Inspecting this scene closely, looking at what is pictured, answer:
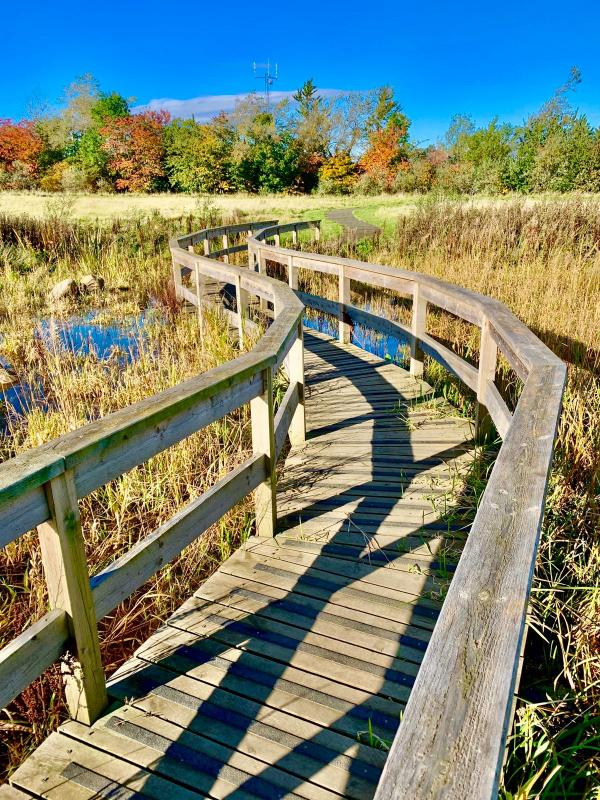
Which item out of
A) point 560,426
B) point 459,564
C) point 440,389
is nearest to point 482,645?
point 459,564

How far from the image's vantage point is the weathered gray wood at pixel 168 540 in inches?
81.4

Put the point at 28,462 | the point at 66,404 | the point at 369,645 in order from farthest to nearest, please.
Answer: the point at 66,404, the point at 369,645, the point at 28,462

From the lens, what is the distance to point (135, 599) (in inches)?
116

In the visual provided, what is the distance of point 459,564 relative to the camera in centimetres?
116

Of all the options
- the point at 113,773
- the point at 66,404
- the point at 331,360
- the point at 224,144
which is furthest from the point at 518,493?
the point at 224,144

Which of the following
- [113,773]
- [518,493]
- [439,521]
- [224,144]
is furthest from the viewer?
[224,144]

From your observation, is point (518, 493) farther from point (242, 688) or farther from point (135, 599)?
point (135, 599)

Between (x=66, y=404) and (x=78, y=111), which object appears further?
(x=78, y=111)

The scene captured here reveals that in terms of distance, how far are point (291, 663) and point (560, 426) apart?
231cm

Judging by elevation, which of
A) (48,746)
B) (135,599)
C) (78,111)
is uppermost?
(78,111)

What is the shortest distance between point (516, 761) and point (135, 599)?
73.5 inches

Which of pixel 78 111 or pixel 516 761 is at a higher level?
pixel 78 111

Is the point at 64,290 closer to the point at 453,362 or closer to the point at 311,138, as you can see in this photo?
the point at 453,362

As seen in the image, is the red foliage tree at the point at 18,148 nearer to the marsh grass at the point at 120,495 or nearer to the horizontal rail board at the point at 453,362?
the marsh grass at the point at 120,495
